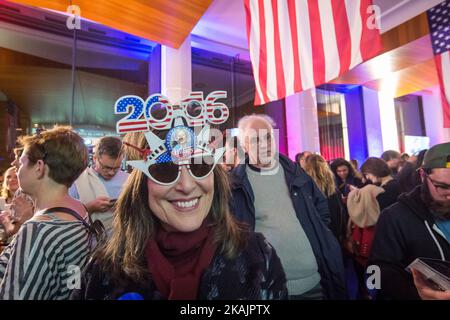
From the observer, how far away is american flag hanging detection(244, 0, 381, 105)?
5.32 ft

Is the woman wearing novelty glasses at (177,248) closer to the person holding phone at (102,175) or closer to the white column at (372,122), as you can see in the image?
the person holding phone at (102,175)

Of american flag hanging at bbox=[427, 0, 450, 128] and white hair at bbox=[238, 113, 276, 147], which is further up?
american flag hanging at bbox=[427, 0, 450, 128]

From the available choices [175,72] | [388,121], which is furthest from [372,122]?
[175,72]

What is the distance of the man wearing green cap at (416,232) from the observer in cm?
112

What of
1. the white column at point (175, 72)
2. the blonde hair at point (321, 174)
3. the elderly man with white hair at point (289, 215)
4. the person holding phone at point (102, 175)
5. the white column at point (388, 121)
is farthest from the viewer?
the white column at point (388, 121)

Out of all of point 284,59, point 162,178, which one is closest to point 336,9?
point 284,59

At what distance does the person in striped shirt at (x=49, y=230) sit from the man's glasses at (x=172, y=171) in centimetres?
37

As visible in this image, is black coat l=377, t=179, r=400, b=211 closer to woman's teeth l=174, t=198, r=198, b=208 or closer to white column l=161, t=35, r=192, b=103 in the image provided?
woman's teeth l=174, t=198, r=198, b=208

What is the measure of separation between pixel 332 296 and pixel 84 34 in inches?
140

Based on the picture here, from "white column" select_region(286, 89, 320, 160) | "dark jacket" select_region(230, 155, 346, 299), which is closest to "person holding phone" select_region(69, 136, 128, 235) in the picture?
"dark jacket" select_region(230, 155, 346, 299)

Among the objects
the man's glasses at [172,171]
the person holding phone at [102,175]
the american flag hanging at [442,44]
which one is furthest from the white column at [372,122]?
the man's glasses at [172,171]

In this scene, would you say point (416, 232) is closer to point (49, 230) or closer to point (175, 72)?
point (49, 230)

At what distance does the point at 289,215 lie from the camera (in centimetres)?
131
